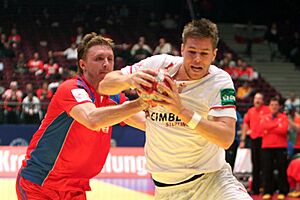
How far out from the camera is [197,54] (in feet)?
13.6

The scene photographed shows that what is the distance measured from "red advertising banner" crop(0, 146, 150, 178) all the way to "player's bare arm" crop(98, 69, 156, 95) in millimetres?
9192

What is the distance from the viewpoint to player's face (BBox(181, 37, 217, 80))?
414 cm

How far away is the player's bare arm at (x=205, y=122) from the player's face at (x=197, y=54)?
0.38 metres

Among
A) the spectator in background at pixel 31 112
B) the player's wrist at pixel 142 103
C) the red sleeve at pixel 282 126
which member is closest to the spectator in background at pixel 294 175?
the red sleeve at pixel 282 126

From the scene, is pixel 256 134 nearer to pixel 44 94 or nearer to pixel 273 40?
pixel 44 94

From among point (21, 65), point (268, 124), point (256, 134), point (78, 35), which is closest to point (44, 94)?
point (21, 65)

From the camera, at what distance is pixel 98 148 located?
4.69m

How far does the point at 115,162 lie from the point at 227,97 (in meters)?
9.81

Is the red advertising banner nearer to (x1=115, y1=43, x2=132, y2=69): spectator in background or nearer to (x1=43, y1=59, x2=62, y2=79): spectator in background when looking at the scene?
(x1=43, y1=59, x2=62, y2=79): spectator in background

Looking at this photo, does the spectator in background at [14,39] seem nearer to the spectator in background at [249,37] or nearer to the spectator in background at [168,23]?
the spectator in background at [168,23]

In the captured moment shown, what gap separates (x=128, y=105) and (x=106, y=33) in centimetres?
2089

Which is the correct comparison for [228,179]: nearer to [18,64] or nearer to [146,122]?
[146,122]

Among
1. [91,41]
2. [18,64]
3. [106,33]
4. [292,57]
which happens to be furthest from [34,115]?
[292,57]

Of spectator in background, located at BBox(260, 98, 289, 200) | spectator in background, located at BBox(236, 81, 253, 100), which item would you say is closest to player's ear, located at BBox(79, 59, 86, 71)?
spectator in background, located at BBox(260, 98, 289, 200)
